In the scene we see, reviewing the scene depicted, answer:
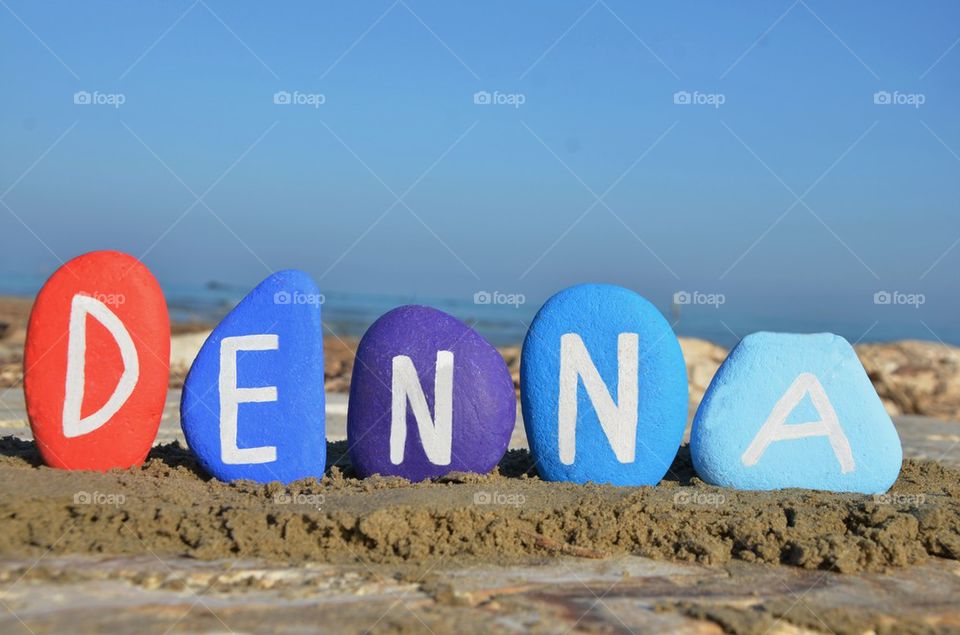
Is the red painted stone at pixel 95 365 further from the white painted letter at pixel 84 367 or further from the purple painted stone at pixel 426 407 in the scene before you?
the purple painted stone at pixel 426 407

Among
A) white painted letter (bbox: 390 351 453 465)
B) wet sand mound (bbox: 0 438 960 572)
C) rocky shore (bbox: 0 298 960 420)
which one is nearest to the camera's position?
wet sand mound (bbox: 0 438 960 572)

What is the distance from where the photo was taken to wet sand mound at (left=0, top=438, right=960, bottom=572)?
3094mm

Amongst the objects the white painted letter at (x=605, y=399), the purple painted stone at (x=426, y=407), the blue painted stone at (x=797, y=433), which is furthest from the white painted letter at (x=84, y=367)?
the blue painted stone at (x=797, y=433)

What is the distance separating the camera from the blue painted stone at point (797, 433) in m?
4.39

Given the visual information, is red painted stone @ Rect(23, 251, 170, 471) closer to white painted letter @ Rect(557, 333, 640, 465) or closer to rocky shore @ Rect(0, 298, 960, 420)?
white painted letter @ Rect(557, 333, 640, 465)

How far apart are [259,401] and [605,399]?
1650 mm

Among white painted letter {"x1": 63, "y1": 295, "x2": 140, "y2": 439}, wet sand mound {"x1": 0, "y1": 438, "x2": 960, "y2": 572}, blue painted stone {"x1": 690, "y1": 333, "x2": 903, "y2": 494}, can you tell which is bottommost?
wet sand mound {"x1": 0, "y1": 438, "x2": 960, "y2": 572}

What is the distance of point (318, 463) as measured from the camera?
4.33 metres

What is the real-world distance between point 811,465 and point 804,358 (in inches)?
20.8

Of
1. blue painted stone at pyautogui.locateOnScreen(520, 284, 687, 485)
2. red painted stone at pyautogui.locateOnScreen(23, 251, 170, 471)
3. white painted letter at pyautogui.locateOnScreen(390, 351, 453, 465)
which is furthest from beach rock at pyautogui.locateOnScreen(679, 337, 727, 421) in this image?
red painted stone at pyautogui.locateOnScreen(23, 251, 170, 471)

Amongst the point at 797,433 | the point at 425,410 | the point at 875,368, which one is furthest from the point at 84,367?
the point at 875,368

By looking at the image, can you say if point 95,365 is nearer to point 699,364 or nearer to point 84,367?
point 84,367

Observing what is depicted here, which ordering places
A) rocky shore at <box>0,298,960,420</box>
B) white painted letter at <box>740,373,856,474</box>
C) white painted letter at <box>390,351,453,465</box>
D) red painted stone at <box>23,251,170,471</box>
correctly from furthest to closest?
rocky shore at <box>0,298,960,420</box> < white painted letter at <box>740,373,856,474</box> < white painted letter at <box>390,351,453,465</box> < red painted stone at <box>23,251,170,471</box>

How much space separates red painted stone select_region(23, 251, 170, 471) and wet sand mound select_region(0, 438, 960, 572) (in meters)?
0.22
